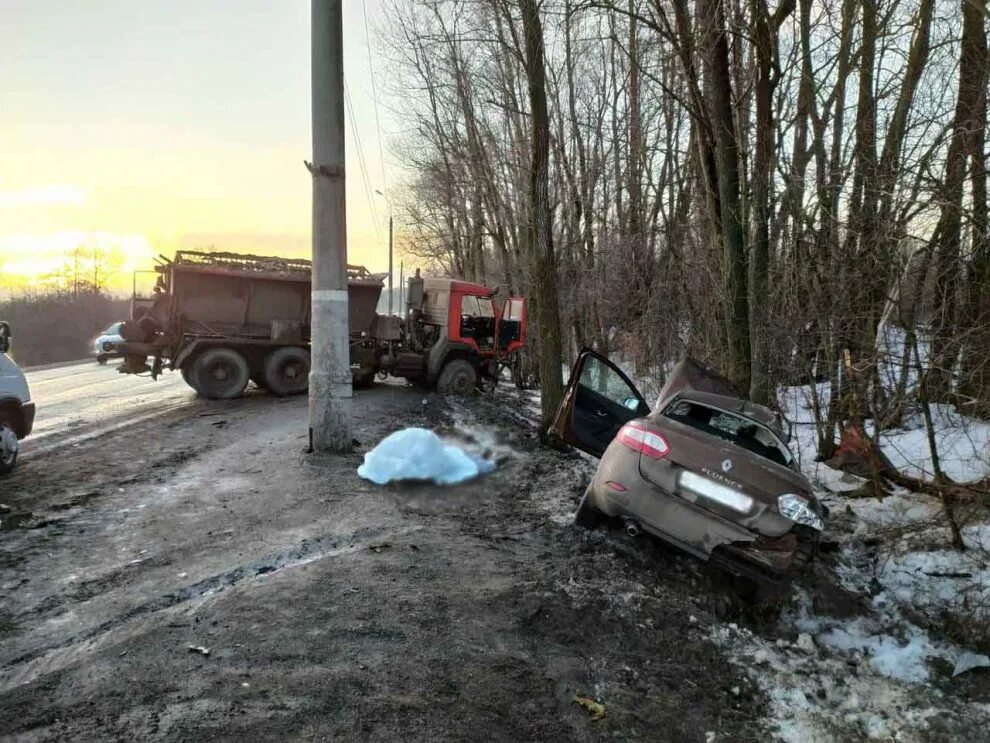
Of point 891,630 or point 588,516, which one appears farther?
point 588,516

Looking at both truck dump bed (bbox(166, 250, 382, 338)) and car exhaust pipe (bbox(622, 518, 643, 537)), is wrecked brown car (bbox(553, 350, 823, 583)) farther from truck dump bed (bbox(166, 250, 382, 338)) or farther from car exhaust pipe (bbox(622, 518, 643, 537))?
truck dump bed (bbox(166, 250, 382, 338))

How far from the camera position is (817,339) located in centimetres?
757

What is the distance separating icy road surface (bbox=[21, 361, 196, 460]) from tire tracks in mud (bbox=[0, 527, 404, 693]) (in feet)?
16.0

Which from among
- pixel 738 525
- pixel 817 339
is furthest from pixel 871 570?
pixel 817 339

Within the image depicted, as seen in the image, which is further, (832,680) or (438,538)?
(438,538)

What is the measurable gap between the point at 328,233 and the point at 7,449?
3944mm

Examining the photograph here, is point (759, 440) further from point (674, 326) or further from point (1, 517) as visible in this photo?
point (674, 326)

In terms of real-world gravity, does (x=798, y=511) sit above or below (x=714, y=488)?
below

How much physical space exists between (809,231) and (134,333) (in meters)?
11.7

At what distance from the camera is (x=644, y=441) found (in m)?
4.79

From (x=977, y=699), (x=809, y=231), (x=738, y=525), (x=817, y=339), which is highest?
(x=809, y=231)

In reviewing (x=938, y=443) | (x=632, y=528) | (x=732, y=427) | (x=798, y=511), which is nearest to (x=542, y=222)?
(x=732, y=427)

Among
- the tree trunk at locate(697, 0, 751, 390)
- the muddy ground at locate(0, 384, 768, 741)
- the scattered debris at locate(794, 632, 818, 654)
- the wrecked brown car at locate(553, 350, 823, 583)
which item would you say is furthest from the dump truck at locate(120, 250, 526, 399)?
the scattered debris at locate(794, 632, 818, 654)

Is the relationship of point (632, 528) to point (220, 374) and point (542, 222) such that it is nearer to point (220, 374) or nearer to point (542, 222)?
point (542, 222)
